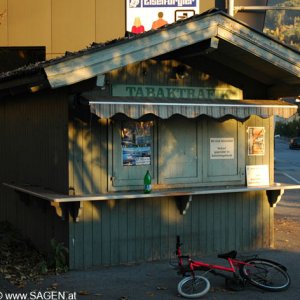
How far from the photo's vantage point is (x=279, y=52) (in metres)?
8.20

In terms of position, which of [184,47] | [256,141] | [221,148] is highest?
[184,47]

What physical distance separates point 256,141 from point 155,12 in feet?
22.4

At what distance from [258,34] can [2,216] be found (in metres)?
6.12

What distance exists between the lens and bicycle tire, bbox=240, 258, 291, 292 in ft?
22.8

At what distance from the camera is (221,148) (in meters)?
9.10

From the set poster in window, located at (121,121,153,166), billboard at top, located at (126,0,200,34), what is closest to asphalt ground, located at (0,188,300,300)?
poster in window, located at (121,121,153,166)

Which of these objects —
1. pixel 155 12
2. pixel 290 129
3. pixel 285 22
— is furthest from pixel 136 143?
pixel 285 22

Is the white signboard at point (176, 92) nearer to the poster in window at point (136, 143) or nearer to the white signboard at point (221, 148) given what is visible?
the poster in window at point (136, 143)

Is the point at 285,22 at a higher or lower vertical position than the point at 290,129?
higher

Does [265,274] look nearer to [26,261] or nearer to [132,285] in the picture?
[132,285]

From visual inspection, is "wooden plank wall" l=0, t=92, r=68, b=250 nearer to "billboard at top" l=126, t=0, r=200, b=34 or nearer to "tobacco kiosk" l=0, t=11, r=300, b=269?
"tobacco kiosk" l=0, t=11, r=300, b=269

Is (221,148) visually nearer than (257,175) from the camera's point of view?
Yes

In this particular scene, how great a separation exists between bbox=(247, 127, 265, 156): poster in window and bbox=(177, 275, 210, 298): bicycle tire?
3135 millimetres

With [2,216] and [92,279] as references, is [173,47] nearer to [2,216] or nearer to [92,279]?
[92,279]
